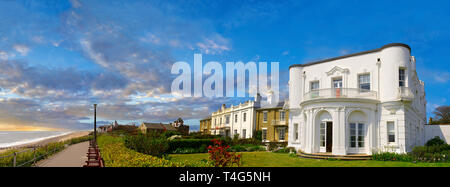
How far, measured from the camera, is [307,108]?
18891 millimetres

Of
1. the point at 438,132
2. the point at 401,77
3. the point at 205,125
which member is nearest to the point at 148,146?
the point at 401,77

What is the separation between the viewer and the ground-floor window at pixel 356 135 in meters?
17.2

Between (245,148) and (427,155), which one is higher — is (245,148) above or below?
below

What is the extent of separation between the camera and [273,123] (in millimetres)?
32250

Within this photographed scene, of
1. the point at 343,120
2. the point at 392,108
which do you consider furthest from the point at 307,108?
the point at 392,108

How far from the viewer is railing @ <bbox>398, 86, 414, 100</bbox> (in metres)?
16.8

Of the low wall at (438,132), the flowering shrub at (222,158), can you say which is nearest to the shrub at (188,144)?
the flowering shrub at (222,158)

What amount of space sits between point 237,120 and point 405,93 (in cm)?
2466

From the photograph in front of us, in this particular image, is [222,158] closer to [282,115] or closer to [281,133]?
[281,133]

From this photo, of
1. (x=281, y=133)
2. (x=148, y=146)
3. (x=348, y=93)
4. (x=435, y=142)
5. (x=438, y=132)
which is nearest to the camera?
(x=148, y=146)
